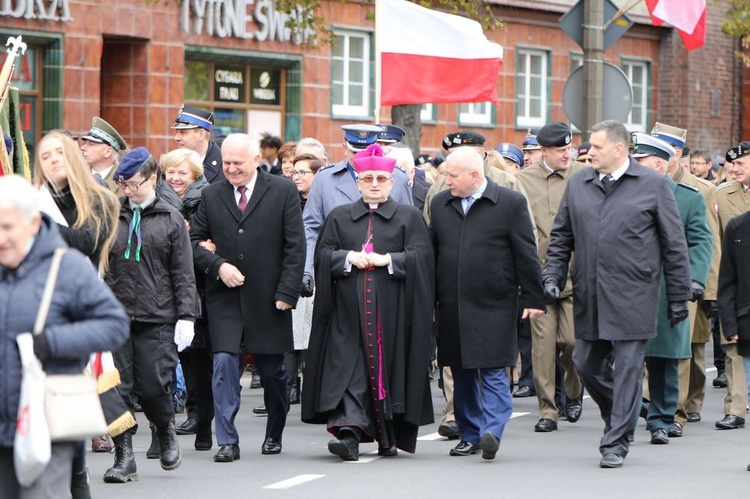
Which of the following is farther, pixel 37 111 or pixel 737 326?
pixel 37 111

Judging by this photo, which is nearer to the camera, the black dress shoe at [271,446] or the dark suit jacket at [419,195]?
the black dress shoe at [271,446]

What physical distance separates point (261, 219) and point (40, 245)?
4.43 metres

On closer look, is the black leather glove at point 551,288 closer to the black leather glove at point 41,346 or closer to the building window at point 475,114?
the black leather glove at point 41,346

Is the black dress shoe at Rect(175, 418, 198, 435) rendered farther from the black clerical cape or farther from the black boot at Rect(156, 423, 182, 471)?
the black boot at Rect(156, 423, 182, 471)

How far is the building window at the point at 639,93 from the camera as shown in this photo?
35.8m

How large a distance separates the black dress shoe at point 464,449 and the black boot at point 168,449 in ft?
6.20

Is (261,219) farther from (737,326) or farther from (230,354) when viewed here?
(737,326)

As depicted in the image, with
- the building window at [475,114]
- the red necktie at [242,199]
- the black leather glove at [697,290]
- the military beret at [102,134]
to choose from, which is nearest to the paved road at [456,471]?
the black leather glove at [697,290]

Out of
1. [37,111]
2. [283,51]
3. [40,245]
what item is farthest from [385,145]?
[283,51]

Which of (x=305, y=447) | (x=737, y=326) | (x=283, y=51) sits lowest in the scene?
(x=305, y=447)

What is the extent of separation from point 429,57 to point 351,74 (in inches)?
477

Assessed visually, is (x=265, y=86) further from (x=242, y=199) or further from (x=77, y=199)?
(x=77, y=199)

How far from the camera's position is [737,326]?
1127cm

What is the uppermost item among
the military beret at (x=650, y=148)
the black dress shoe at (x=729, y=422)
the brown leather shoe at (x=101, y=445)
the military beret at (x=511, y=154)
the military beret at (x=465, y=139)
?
the military beret at (x=511, y=154)
